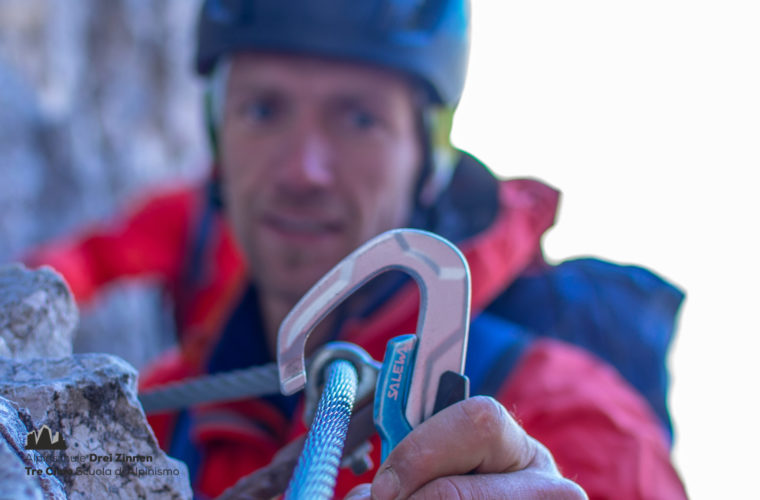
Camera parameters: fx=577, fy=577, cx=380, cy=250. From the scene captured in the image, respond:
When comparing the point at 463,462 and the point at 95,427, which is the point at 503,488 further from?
the point at 95,427

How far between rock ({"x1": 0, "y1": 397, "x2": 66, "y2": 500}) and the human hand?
327 millimetres

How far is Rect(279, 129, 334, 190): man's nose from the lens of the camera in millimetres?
1876

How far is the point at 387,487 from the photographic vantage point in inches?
24.5

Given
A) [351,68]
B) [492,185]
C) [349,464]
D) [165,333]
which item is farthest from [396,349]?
[165,333]

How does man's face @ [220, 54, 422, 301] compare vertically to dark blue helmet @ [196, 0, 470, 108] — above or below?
below

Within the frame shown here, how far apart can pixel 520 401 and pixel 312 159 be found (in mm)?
991

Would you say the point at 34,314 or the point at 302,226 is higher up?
the point at 34,314

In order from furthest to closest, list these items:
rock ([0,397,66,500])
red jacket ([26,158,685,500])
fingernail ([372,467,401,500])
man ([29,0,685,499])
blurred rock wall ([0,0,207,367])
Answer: blurred rock wall ([0,0,207,367]) → man ([29,0,685,499]) → red jacket ([26,158,685,500]) → fingernail ([372,467,401,500]) → rock ([0,397,66,500])

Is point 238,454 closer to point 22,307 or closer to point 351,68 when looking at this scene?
point 22,307

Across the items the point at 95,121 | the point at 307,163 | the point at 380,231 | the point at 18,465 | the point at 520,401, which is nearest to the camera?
the point at 18,465

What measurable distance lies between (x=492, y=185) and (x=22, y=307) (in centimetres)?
177

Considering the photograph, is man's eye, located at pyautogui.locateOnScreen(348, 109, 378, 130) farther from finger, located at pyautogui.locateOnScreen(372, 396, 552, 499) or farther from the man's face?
finger, located at pyautogui.locateOnScreen(372, 396, 552, 499)

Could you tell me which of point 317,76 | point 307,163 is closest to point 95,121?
point 317,76

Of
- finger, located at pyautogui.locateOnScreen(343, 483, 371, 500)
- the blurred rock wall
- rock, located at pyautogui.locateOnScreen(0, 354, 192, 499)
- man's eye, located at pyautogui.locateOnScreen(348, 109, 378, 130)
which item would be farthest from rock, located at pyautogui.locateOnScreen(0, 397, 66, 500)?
the blurred rock wall
